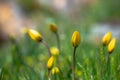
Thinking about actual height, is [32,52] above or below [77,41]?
below

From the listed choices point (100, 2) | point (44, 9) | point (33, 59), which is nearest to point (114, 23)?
point (100, 2)

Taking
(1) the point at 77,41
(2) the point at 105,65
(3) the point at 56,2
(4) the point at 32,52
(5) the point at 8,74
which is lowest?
(3) the point at 56,2

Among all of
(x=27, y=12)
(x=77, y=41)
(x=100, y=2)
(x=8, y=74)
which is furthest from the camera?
(x=27, y=12)

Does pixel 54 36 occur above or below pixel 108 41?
below

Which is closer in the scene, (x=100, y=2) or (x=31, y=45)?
(x=31, y=45)

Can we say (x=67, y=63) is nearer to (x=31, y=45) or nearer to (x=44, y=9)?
(x=31, y=45)

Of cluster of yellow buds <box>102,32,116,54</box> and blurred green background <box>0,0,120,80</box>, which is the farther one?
blurred green background <box>0,0,120,80</box>

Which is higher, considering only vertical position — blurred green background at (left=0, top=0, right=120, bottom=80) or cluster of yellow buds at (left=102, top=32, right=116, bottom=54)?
cluster of yellow buds at (left=102, top=32, right=116, bottom=54)

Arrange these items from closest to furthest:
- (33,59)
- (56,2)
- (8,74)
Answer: (8,74) → (33,59) → (56,2)

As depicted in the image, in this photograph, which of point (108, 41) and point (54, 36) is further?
point (54, 36)

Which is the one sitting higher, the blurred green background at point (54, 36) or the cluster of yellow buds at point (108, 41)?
the cluster of yellow buds at point (108, 41)
